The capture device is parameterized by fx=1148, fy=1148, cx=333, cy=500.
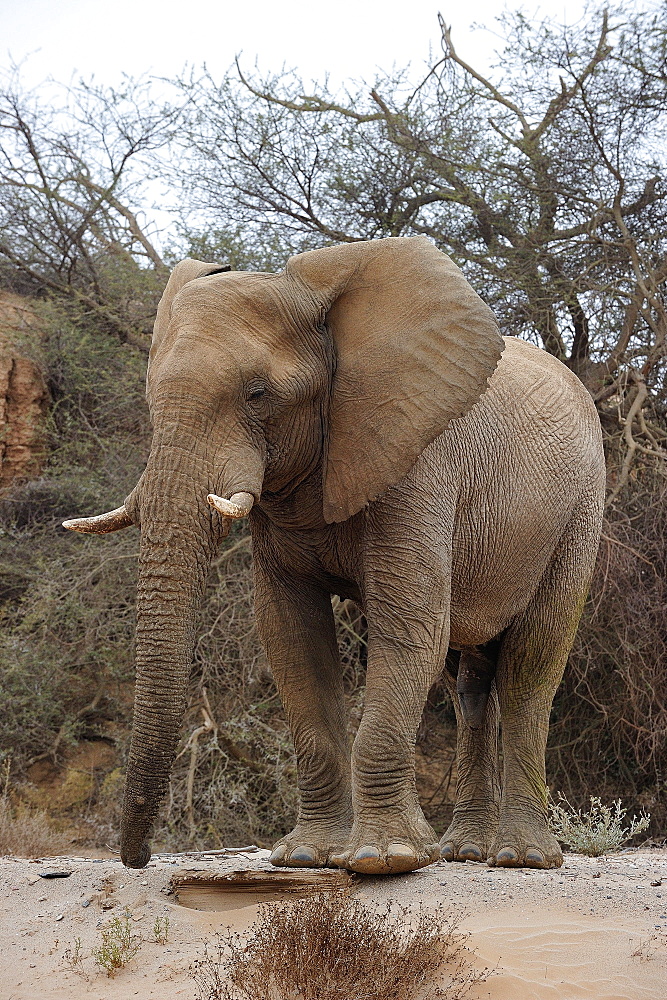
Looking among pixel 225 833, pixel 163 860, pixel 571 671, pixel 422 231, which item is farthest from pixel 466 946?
pixel 422 231

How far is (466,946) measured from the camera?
434 centimetres

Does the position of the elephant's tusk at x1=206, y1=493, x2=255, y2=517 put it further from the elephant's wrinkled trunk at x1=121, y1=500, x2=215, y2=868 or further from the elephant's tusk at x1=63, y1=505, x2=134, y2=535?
the elephant's tusk at x1=63, y1=505, x2=134, y2=535

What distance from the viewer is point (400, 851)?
A: 4992mm

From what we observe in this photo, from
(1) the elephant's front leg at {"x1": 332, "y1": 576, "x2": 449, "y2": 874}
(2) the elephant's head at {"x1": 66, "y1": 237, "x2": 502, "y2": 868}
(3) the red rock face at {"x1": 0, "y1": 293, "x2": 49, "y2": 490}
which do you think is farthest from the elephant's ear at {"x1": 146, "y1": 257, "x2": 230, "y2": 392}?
(3) the red rock face at {"x1": 0, "y1": 293, "x2": 49, "y2": 490}

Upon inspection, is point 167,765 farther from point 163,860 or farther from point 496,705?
point 496,705

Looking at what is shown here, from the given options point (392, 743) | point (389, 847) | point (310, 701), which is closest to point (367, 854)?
point (389, 847)

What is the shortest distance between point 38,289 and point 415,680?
10.9 m

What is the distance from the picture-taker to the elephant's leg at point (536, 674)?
20.5 feet

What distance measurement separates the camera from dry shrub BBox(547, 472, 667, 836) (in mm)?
10062

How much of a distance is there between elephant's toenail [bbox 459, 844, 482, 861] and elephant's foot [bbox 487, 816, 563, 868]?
0.34m

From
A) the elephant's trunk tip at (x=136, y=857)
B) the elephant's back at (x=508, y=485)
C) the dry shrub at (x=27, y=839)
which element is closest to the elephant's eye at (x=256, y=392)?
the elephant's back at (x=508, y=485)

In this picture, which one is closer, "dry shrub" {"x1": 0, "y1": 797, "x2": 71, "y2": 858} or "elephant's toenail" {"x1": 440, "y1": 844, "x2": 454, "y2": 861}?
"elephant's toenail" {"x1": 440, "y1": 844, "x2": 454, "y2": 861}

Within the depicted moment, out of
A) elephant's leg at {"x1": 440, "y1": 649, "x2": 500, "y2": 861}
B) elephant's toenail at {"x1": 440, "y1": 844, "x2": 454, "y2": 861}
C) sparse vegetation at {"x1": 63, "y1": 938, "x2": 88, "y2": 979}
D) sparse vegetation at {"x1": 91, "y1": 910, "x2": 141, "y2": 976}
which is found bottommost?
sparse vegetation at {"x1": 63, "y1": 938, "x2": 88, "y2": 979}

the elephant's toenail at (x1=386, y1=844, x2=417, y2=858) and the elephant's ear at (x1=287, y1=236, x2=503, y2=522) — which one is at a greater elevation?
the elephant's ear at (x1=287, y1=236, x2=503, y2=522)
